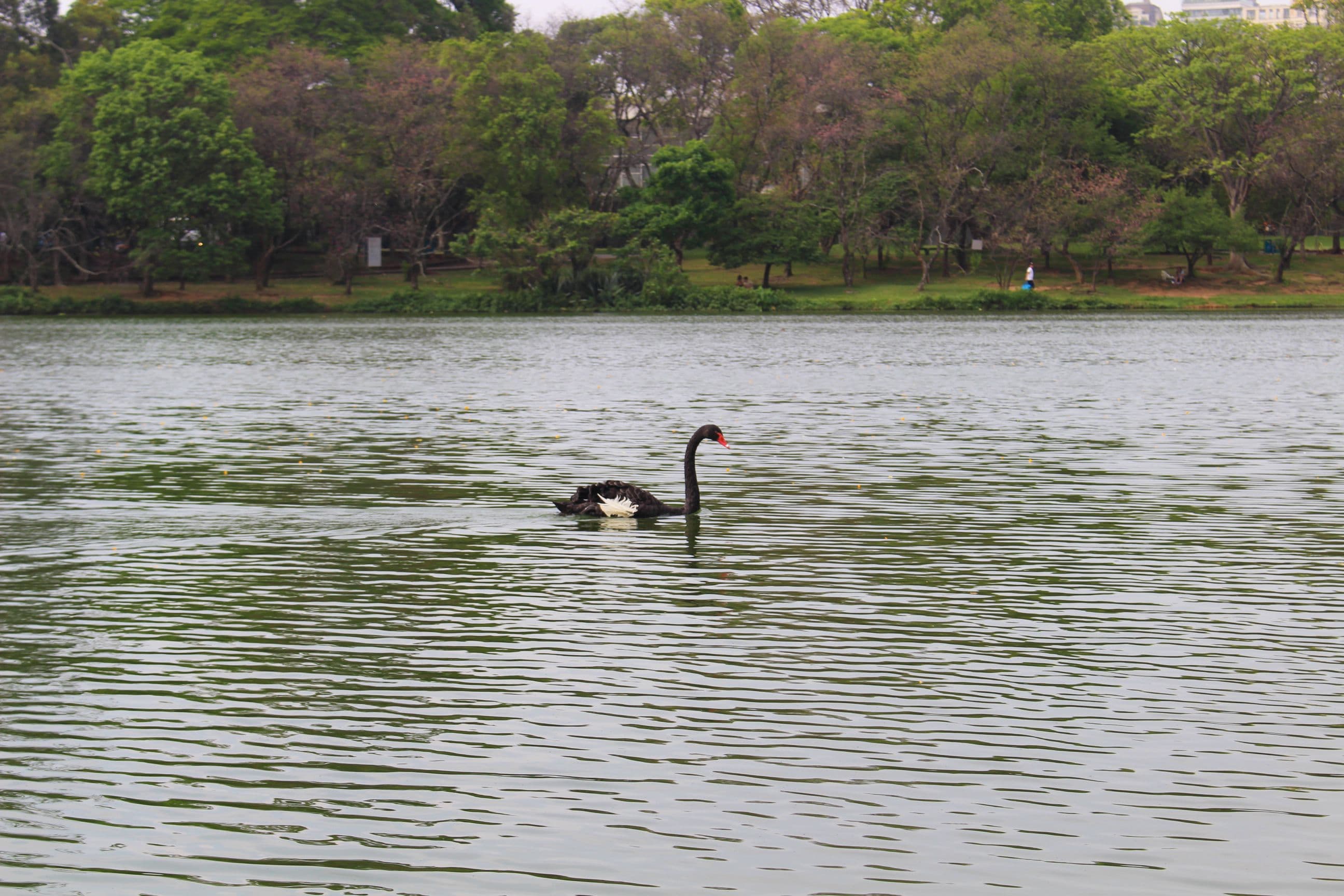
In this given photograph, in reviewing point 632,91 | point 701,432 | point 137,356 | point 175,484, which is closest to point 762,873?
point 701,432

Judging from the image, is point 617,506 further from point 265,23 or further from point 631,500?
point 265,23

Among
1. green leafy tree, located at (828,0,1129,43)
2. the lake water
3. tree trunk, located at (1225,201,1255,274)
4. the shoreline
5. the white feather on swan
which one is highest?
green leafy tree, located at (828,0,1129,43)

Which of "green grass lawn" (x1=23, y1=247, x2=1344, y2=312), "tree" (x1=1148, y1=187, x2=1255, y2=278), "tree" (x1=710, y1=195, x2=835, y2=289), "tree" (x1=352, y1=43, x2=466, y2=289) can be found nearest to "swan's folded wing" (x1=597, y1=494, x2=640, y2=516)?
"green grass lawn" (x1=23, y1=247, x2=1344, y2=312)

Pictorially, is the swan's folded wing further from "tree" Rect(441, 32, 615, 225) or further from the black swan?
"tree" Rect(441, 32, 615, 225)

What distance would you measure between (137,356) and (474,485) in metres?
34.1

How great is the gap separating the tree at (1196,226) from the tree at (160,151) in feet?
163

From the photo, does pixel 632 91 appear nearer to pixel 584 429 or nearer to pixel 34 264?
pixel 34 264

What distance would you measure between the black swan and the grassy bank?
65.1 m

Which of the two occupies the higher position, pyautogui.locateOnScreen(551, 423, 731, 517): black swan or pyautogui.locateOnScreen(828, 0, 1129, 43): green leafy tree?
pyautogui.locateOnScreen(828, 0, 1129, 43): green leafy tree

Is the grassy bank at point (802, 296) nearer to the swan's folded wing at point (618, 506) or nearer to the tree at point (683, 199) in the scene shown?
the tree at point (683, 199)

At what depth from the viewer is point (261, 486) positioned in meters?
21.2

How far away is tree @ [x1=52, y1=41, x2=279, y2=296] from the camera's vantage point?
8238 centimetres

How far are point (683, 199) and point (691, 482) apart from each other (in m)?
70.7

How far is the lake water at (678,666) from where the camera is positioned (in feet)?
25.6
